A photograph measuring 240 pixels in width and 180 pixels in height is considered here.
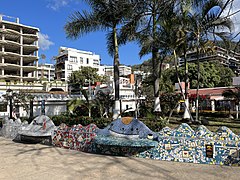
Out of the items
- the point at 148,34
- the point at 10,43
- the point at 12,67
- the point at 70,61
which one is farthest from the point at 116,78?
the point at 70,61

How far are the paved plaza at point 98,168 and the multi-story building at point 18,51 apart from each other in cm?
4285

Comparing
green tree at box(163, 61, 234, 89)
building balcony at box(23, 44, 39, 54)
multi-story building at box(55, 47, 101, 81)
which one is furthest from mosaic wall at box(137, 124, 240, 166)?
multi-story building at box(55, 47, 101, 81)

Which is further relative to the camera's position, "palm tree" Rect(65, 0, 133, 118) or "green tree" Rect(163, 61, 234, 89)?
"green tree" Rect(163, 61, 234, 89)

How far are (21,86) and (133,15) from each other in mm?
31354

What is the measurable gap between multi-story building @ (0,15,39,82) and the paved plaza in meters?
42.9

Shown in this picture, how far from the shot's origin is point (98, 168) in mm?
5777

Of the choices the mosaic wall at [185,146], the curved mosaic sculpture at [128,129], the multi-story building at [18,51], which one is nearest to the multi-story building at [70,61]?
the multi-story building at [18,51]

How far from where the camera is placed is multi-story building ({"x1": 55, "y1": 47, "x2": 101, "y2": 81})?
200ft

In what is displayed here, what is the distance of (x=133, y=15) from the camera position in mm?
11328

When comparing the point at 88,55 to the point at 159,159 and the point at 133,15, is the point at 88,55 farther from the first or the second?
the point at 159,159

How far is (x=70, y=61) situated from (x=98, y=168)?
5855 cm

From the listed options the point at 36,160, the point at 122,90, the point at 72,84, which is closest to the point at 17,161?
the point at 36,160

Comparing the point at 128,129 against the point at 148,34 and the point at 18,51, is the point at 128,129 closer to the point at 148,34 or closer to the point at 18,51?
the point at 148,34

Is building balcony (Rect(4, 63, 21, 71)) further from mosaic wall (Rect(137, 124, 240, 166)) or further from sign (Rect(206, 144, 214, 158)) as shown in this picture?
sign (Rect(206, 144, 214, 158))
